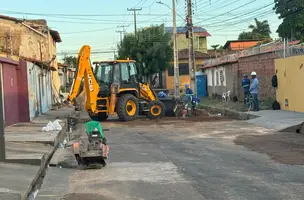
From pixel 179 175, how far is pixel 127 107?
1247 cm

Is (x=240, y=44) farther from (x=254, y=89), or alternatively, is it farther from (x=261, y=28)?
(x=254, y=89)

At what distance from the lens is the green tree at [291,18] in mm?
48000

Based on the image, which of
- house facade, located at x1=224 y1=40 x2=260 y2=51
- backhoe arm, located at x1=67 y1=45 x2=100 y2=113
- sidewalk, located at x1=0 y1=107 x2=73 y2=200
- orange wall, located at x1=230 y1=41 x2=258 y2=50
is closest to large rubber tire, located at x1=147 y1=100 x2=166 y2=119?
backhoe arm, located at x1=67 y1=45 x2=100 y2=113

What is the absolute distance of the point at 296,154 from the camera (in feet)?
35.1

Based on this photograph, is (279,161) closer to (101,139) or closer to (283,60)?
(101,139)

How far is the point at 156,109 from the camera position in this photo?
21.6m

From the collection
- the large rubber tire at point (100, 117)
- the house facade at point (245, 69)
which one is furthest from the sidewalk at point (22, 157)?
the house facade at point (245, 69)

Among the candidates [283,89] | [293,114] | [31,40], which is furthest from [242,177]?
[31,40]

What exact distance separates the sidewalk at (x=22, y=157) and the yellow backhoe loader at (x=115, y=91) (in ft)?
14.5

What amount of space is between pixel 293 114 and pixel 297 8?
32.5 m

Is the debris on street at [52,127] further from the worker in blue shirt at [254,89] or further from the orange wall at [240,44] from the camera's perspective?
the orange wall at [240,44]

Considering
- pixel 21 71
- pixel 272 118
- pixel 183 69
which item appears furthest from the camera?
pixel 183 69

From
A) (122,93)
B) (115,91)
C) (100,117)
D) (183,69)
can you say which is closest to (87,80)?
(115,91)

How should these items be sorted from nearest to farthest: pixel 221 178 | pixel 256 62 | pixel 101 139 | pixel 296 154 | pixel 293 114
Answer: pixel 221 178
pixel 101 139
pixel 296 154
pixel 293 114
pixel 256 62
